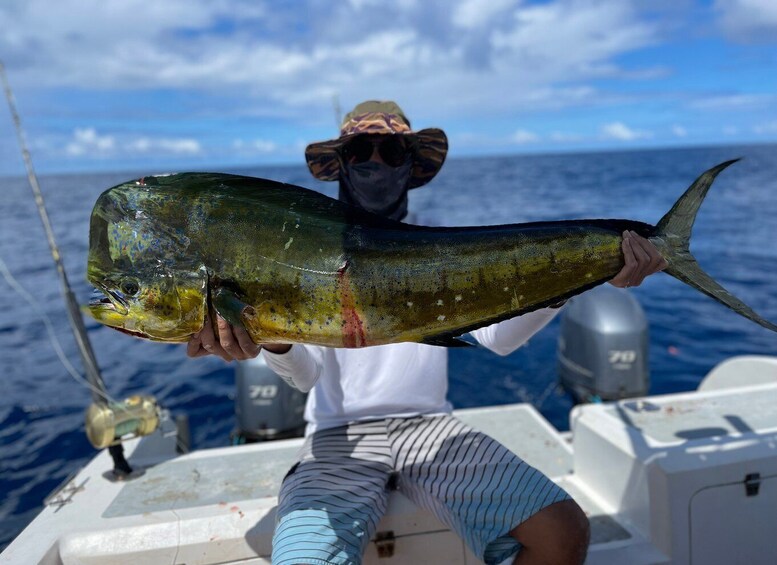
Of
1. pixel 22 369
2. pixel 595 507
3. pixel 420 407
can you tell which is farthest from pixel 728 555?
pixel 22 369

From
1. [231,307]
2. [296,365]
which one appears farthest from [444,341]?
[296,365]

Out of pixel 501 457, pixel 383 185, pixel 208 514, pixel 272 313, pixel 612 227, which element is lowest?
pixel 208 514

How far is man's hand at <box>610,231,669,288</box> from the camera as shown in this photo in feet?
6.10

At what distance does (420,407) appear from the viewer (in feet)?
9.09

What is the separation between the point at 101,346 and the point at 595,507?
11.1 meters

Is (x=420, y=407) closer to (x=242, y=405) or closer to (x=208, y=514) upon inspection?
(x=208, y=514)

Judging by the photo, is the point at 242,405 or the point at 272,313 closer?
the point at 272,313

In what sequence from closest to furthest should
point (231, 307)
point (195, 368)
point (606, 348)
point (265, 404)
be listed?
point (231, 307) → point (265, 404) → point (606, 348) → point (195, 368)

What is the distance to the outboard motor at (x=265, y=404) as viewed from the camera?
5.16 m

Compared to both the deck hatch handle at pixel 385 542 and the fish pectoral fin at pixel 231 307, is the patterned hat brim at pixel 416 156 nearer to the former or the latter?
the fish pectoral fin at pixel 231 307

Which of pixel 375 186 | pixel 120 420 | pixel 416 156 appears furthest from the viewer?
pixel 120 420

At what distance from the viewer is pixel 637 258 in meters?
1.86

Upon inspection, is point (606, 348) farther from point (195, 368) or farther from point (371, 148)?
point (195, 368)

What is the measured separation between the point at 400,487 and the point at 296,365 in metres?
0.85
